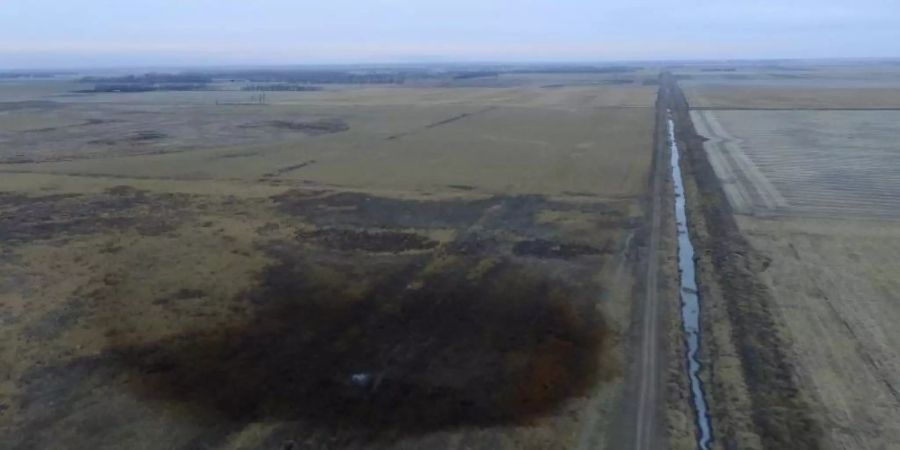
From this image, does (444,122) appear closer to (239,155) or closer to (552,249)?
(239,155)

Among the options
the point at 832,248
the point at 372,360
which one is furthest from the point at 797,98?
the point at 372,360

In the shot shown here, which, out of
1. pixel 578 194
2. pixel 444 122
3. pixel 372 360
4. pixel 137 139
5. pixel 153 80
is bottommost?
pixel 372 360

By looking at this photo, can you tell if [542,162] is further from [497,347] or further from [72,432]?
[72,432]

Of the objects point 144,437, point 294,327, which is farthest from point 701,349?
point 144,437

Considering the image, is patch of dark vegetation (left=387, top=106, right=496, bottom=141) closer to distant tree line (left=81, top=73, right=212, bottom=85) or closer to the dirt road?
the dirt road

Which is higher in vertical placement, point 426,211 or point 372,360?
point 426,211

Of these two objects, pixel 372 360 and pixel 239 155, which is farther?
pixel 239 155

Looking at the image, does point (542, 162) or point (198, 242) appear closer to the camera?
point (198, 242)

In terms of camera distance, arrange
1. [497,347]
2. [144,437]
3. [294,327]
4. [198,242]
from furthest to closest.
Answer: [198,242] → [294,327] → [497,347] → [144,437]
